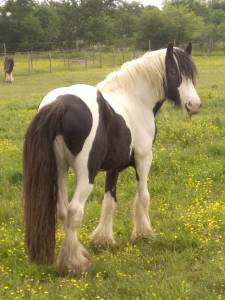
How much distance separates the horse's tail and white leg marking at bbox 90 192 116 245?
108 cm

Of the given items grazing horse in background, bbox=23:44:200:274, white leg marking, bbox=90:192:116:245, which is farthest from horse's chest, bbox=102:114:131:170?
white leg marking, bbox=90:192:116:245

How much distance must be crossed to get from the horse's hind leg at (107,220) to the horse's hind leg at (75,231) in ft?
2.45

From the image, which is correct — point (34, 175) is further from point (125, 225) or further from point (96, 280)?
point (125, 225)

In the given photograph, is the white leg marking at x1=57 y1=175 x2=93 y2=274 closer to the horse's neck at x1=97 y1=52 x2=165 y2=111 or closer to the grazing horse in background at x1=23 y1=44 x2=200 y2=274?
the grazing horse in background at x1=23 y1=44 x2=200 y2=274

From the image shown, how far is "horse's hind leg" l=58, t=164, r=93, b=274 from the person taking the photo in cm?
479

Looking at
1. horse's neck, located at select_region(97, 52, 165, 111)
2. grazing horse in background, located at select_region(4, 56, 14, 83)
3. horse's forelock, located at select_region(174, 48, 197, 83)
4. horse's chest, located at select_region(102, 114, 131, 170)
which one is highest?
horse's forelock, located at select_region(174, 48, 197, 83)

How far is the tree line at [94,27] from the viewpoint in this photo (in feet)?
196

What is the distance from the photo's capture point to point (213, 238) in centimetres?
569

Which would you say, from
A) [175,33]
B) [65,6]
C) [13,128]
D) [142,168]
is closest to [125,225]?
[142,168]

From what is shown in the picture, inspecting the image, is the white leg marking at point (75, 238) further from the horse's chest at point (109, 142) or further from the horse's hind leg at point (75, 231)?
the horse's chest at point (109, 142)

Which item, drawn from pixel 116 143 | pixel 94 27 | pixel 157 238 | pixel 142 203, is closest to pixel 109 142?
pixel 116 143

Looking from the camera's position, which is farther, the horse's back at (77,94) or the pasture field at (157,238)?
the horse's back at (77,94)

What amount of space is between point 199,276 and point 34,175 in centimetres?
177

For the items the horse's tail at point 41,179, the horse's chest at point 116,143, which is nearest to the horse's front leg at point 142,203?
the horse's chest at point 116,143
